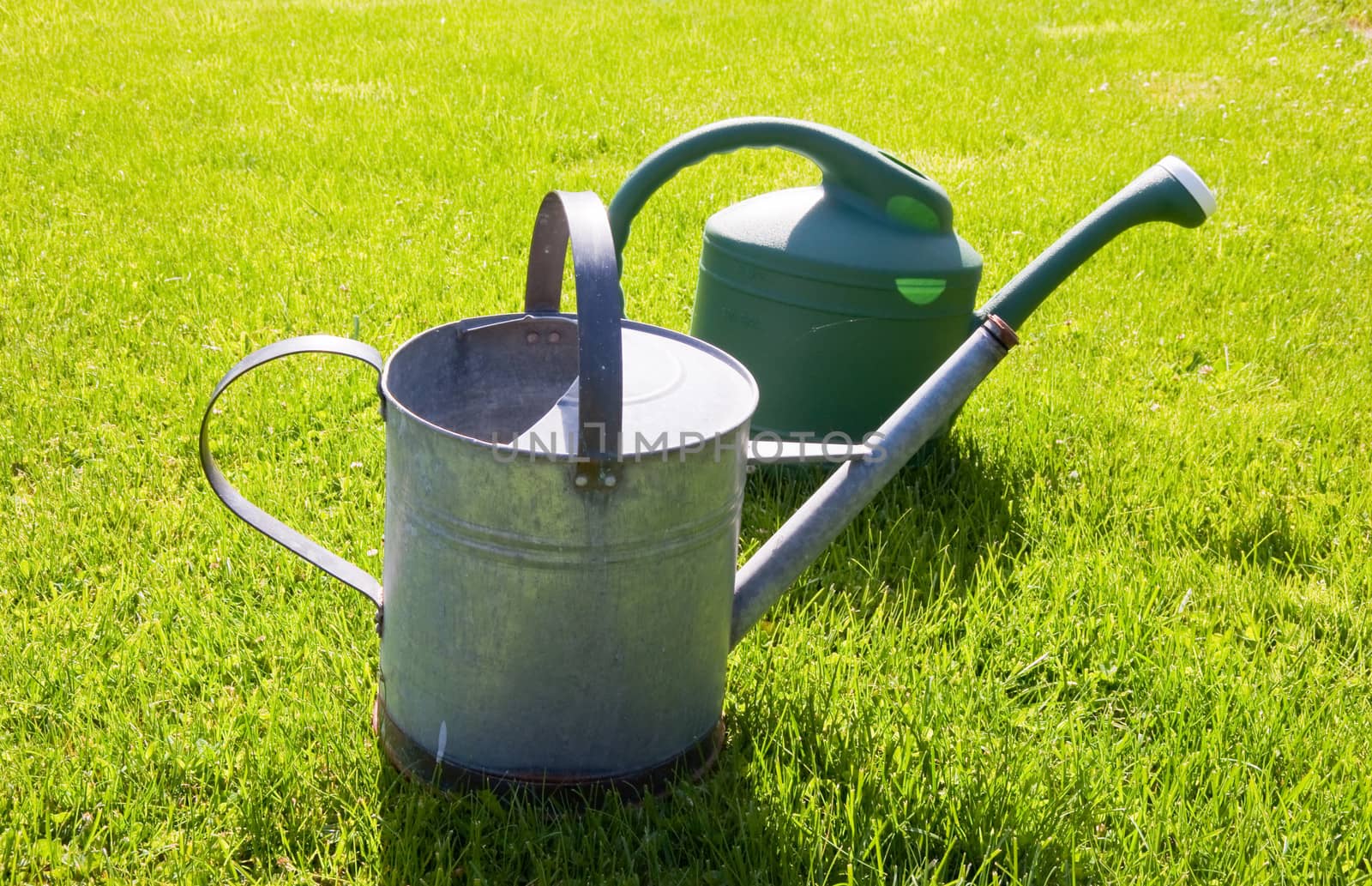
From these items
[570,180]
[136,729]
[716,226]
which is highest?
[716,226]

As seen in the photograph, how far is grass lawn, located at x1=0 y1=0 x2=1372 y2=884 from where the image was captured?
63.8 inches

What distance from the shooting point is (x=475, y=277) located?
3.67 meters

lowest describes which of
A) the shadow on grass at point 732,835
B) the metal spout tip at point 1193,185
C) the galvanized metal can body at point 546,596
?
the shadow on grass at point 732,835

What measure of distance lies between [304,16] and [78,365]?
4906 mm

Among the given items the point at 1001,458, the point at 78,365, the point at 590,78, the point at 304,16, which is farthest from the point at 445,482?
the point at 304,16

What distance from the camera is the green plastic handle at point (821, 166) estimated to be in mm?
2201

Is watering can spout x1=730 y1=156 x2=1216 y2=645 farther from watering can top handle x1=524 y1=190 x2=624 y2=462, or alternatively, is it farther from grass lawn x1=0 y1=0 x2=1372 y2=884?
watering can top handle x1=524 y1=190 x2=624 y2=462

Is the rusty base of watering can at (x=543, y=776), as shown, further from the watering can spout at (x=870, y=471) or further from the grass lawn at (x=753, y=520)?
the watering can spout at (x=870, y=471)

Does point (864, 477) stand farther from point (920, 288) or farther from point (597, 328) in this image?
point (920, 288)

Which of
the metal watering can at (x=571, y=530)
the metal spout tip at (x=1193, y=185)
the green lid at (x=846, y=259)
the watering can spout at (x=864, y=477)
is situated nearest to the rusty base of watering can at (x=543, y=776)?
the metal watering can at (x=571, y=530)

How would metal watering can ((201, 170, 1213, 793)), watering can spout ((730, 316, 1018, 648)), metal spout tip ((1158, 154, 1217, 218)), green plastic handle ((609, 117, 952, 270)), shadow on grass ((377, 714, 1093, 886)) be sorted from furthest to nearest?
green plastic handle ((609, 117, 952, 270)), metal spout tip ((1158, 154, 1217, 218)), watering can spout ((730, 316, 1018, 648)), shadow on grass ((377, 714, 1093, 886)), metal watering can ((201, 170, 1213, 793))

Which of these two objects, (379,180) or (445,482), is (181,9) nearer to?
(379,180)

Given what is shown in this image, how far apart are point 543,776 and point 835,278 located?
3.82 ft

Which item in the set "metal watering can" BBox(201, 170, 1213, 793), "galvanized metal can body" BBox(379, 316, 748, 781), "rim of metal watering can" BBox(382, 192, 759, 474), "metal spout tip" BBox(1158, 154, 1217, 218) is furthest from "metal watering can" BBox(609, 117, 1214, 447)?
"galvanized metal can body" BBox(379, 316, 748, 781)
